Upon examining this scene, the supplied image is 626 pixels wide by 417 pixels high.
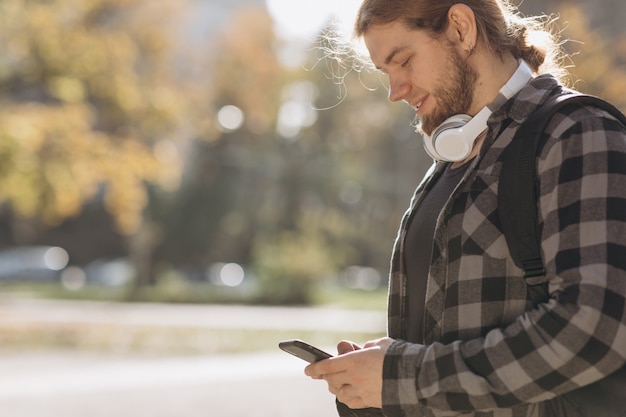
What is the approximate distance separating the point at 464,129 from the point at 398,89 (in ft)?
0.62

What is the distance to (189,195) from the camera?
110 feet

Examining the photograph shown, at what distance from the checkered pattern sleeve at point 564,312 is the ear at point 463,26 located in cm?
31

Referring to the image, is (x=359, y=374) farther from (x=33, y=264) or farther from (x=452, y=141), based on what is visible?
(x=33, y=264)

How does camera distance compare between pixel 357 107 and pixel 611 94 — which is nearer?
pixel 611 94

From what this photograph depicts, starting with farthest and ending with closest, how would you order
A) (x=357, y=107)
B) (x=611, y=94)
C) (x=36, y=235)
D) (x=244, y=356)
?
1. (x=36, y=235)
2. (x=357, y=107)
3. (x=244, y=356)
4. (x=611, y=94)

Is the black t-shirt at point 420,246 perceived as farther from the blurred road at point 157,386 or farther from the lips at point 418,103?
the blurred road at point 157,386

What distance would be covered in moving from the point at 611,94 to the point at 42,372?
24.8 feet

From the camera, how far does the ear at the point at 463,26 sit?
2057mm

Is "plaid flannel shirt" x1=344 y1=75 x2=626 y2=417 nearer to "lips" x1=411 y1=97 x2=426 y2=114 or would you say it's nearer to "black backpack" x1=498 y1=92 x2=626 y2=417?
"black backpack" x1=498 y1=92 x2=626 y2=417

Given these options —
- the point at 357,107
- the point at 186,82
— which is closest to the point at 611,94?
the point at 186,82

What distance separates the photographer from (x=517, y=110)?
196 centimetres

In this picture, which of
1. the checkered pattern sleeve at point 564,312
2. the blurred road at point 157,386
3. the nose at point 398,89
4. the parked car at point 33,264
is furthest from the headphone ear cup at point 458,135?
the parked car at point 33,264

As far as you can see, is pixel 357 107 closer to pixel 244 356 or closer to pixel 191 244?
pixel 191 244

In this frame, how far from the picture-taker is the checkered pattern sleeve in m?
1.69
